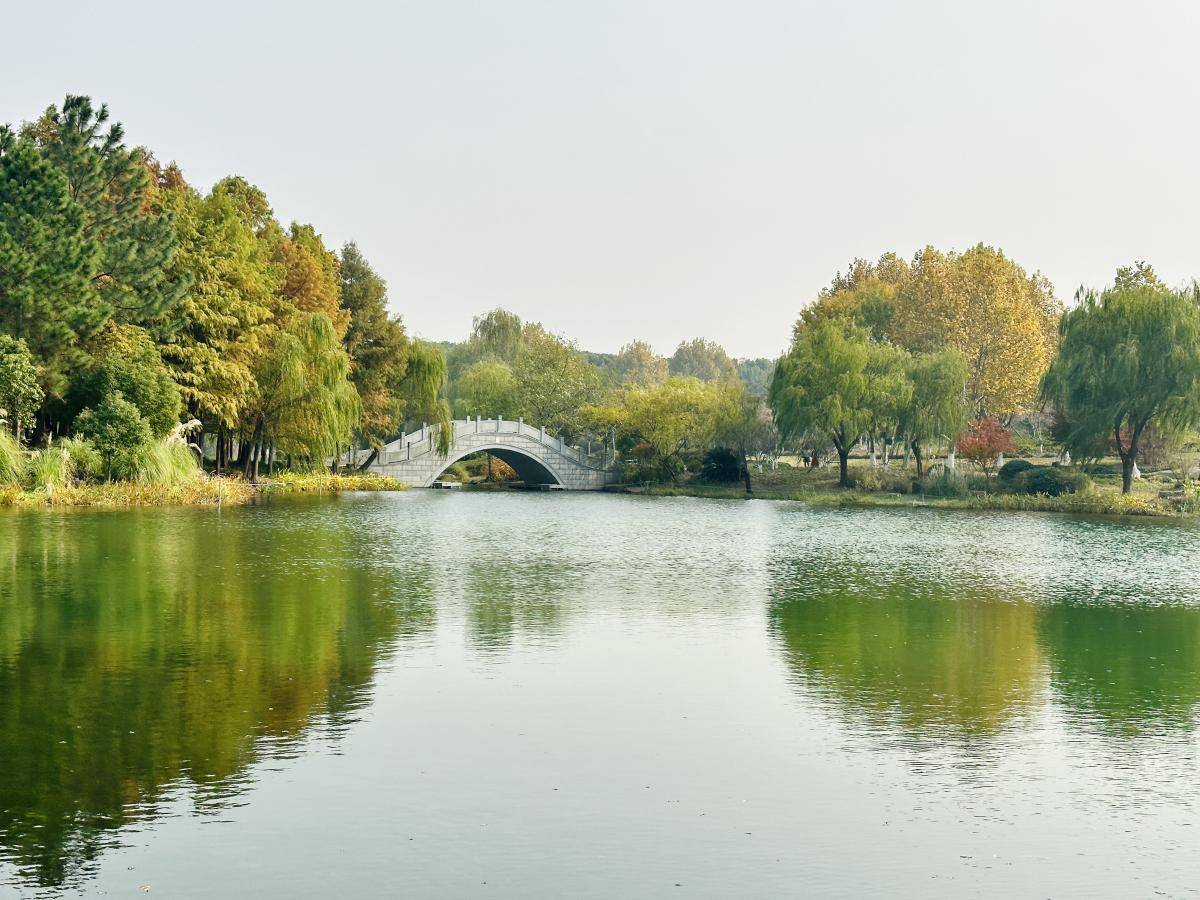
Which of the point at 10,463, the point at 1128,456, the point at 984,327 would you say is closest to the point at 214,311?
the point at 10,463

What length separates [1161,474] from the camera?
53.2m

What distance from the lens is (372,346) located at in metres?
58.2

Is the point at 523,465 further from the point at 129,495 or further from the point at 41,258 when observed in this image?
the point at 41,258

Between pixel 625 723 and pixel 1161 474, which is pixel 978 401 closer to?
pixel 1161 474

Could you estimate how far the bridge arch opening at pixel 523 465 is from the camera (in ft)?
203

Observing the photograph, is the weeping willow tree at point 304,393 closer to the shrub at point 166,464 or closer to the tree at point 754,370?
the shrub at point 166,464

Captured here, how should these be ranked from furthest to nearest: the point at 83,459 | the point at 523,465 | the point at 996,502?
1. the point at 523,465
2. the point at 996,502
3. the point at 83,459

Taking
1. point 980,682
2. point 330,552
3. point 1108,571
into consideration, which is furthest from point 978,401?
point 980,682

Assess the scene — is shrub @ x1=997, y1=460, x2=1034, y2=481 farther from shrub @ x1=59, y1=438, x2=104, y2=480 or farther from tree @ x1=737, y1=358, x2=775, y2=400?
tree @ x1=737, y1=358, x2=775, y2=400

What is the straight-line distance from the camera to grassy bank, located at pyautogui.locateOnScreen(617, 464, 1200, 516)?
4478 centimetres

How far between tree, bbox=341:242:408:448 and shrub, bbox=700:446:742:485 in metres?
14.7

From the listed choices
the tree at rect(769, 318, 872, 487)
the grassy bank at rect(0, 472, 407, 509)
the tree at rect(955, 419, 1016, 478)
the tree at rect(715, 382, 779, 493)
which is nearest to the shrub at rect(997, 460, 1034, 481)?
the tree at rect(955, 419, 1016, 478)

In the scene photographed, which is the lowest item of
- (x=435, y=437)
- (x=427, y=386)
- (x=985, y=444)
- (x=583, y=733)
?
(x=583, y=733)

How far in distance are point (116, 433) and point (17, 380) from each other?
11.5ft
